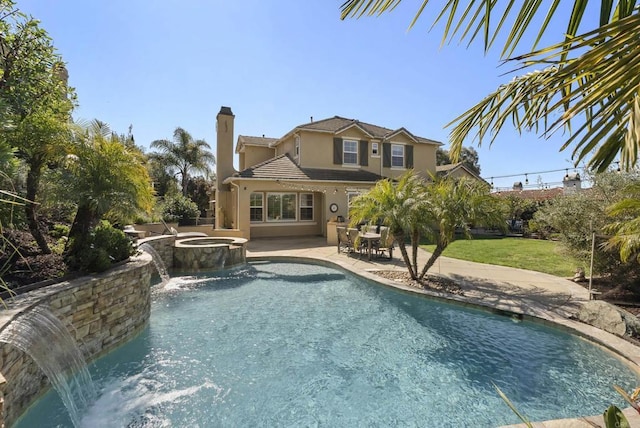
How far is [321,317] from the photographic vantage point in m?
7.38

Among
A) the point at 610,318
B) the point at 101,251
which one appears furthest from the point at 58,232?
the point at 610,318

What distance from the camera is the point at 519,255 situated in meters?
13.8

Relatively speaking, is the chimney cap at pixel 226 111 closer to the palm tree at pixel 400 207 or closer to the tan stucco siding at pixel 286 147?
the tan stucco siding at pixel 286 147

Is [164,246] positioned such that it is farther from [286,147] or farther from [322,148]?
[286,147]

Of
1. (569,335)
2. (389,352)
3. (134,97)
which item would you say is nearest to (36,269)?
(389,352)

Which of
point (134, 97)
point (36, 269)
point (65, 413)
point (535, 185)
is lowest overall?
point (65, 413)

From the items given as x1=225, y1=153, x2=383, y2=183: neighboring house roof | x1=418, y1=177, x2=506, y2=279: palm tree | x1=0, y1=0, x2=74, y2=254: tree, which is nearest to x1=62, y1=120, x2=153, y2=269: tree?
x1=0, y1=0, x2=74, y2=254: tree

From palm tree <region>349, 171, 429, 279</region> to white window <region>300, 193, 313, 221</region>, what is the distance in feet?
36.5

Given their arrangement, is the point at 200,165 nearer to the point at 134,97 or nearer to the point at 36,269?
the point at 134,97

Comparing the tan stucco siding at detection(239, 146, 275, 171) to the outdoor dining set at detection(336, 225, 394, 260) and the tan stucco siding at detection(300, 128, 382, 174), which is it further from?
the outdoor dining set at detection(336, 225, 394, 260)

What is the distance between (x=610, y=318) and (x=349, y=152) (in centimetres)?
1721

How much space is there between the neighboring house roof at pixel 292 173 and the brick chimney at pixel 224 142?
155cm

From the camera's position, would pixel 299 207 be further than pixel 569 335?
Yes

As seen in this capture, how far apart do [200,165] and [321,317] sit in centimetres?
2904
